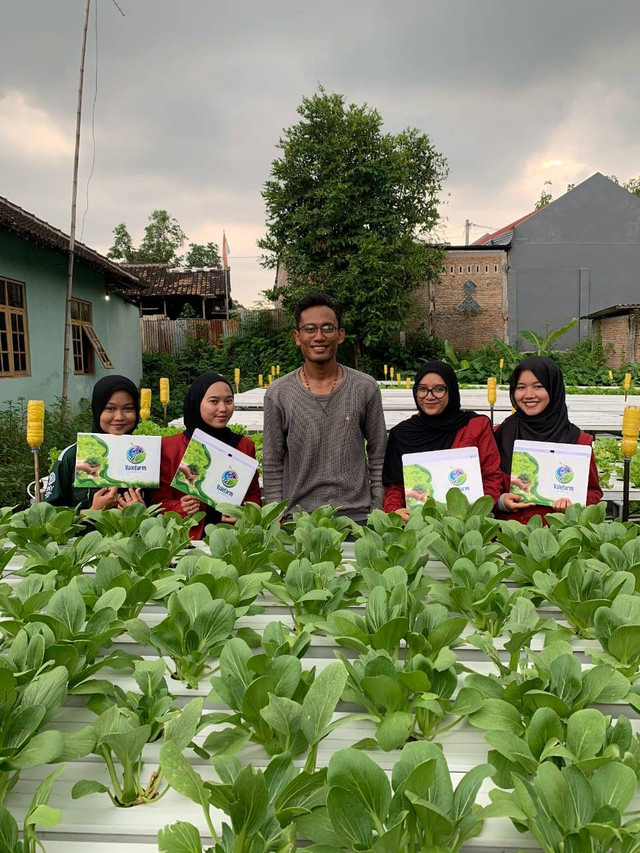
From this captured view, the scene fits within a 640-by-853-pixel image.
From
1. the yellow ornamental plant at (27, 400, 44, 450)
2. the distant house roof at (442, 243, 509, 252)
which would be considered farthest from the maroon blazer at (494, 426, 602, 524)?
the distant house roof at (442, 243, 509, 252)

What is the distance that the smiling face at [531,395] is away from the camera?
2.29 metres

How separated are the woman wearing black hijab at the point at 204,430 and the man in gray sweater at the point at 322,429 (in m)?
0.12

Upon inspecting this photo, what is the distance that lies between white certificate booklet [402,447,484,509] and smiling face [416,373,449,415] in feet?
1.46

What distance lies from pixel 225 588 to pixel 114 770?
15.3 inches

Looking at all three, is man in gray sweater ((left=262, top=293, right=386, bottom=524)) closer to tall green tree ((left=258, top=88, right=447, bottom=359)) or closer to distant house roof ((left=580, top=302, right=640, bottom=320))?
tall green tree ((left=258, top=88, right=447, bottom=359))

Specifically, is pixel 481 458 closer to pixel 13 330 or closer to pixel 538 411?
pixel 538 411

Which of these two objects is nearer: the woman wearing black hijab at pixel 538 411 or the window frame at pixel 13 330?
the woman wearing black hijab at pixel 538 411

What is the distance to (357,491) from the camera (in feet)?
7.02

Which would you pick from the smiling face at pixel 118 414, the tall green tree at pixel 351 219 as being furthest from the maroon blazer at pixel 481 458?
the tall green tree at pixel 351 219

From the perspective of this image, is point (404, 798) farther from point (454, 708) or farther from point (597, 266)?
point (597, 266)

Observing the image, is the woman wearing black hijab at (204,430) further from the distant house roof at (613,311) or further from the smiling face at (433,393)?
the distant house roof at (613,311)

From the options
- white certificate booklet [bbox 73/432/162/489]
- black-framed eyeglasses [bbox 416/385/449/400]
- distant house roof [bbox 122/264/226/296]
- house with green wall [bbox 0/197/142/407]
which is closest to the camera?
white certificate booklet [bbox 73/432/162/489]

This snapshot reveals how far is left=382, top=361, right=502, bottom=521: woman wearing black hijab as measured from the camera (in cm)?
225

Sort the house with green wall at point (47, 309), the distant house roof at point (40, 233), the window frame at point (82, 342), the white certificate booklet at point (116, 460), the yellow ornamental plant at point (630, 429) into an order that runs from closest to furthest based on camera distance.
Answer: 1. the white certificate booklet at point (116, 460)
2. the yellow ornamental plant at point (630, 429)
3. the distant house roof at point (40, 233)
4. the house with green wall at point (47, 309)
5. the window frame at point (82, 342)
